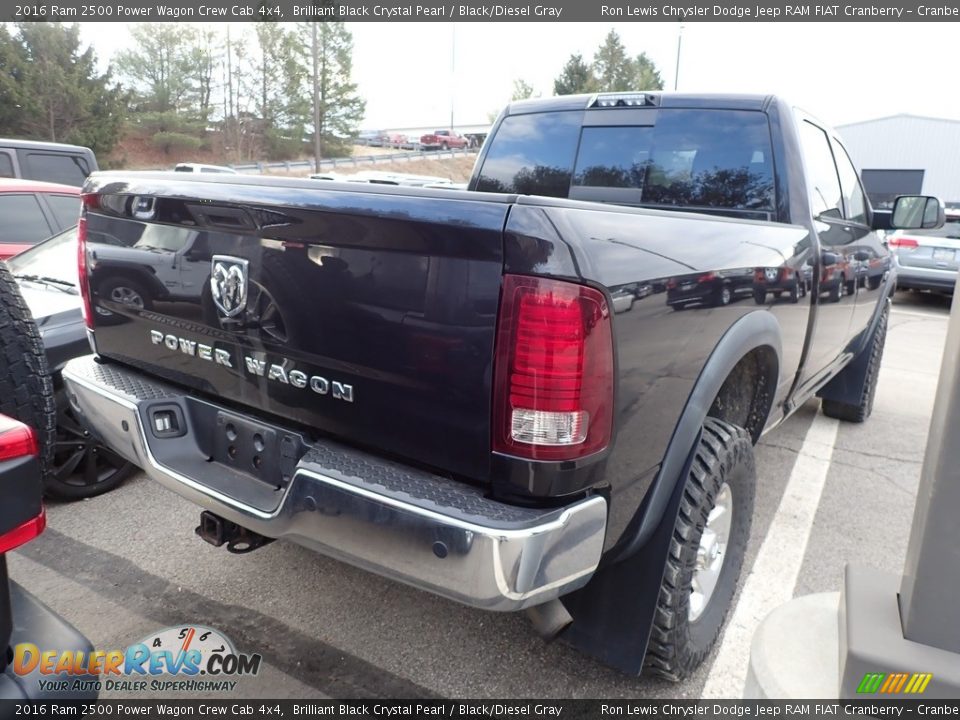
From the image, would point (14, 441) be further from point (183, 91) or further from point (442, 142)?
point (442, 142)

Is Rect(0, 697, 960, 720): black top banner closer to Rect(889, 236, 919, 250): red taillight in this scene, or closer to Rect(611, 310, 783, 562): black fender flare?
Rect(611, 310, 783, 562): black fender flare

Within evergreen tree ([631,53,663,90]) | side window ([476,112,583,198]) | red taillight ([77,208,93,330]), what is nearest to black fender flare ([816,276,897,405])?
side window ([476,112,583,198])

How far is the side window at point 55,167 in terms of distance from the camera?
776 cm

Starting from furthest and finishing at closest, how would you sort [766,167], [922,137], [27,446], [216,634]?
[922,137], [766,167], [216,634], [27,446]

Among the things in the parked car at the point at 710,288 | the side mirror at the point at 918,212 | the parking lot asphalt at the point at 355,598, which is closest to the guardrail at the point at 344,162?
the side mirror at the point at 918,212

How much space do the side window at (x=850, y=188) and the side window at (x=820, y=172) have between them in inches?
6.8

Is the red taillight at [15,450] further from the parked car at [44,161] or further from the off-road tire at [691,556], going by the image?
the parked car at [44,161]

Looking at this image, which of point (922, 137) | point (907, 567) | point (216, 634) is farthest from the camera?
point (922, 137)

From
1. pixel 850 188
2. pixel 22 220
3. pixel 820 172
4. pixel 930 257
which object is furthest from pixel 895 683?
pixel 930 257

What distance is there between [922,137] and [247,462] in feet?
115

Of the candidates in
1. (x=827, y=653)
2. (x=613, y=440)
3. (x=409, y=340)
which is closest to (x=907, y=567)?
(x=827, y=653)

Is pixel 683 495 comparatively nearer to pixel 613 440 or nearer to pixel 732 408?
pixel 613 440

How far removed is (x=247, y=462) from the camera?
2023 mm

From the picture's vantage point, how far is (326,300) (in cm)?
179
